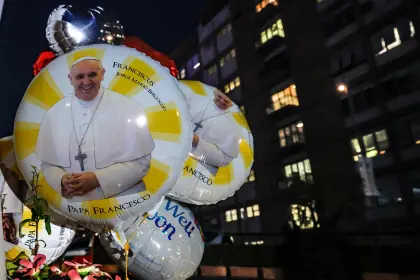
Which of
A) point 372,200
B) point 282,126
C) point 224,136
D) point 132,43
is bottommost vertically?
point 372,200

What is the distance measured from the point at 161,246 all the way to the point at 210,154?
2.83 ft

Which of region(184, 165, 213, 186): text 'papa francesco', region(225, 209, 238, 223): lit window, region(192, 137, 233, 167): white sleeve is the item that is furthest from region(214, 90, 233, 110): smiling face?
region(225, 209, 238, 223): lit window

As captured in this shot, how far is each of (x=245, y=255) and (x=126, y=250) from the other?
17.4 feet

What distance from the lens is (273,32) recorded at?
24.6 metres

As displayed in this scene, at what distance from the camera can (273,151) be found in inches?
921

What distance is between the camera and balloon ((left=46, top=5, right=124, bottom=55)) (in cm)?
289

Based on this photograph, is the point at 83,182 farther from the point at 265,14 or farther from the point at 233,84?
the point at 233,84

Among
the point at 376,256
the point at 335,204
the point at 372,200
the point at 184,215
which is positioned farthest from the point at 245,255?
the point at 372,200

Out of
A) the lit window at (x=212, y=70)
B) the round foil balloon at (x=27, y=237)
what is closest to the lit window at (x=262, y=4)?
the lit window at (x=212, y=70)

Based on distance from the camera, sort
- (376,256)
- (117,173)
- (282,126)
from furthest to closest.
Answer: (282,126)
(376,256)
(117,173)

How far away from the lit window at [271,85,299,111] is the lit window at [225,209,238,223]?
7886mm

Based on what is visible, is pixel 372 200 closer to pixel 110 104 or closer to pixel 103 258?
pixel 103 258

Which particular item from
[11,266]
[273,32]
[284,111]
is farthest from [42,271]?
[273,32]

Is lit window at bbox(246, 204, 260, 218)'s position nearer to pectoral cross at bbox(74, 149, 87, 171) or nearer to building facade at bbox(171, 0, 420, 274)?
building facade at bbox(171, 0, 420, 274)
